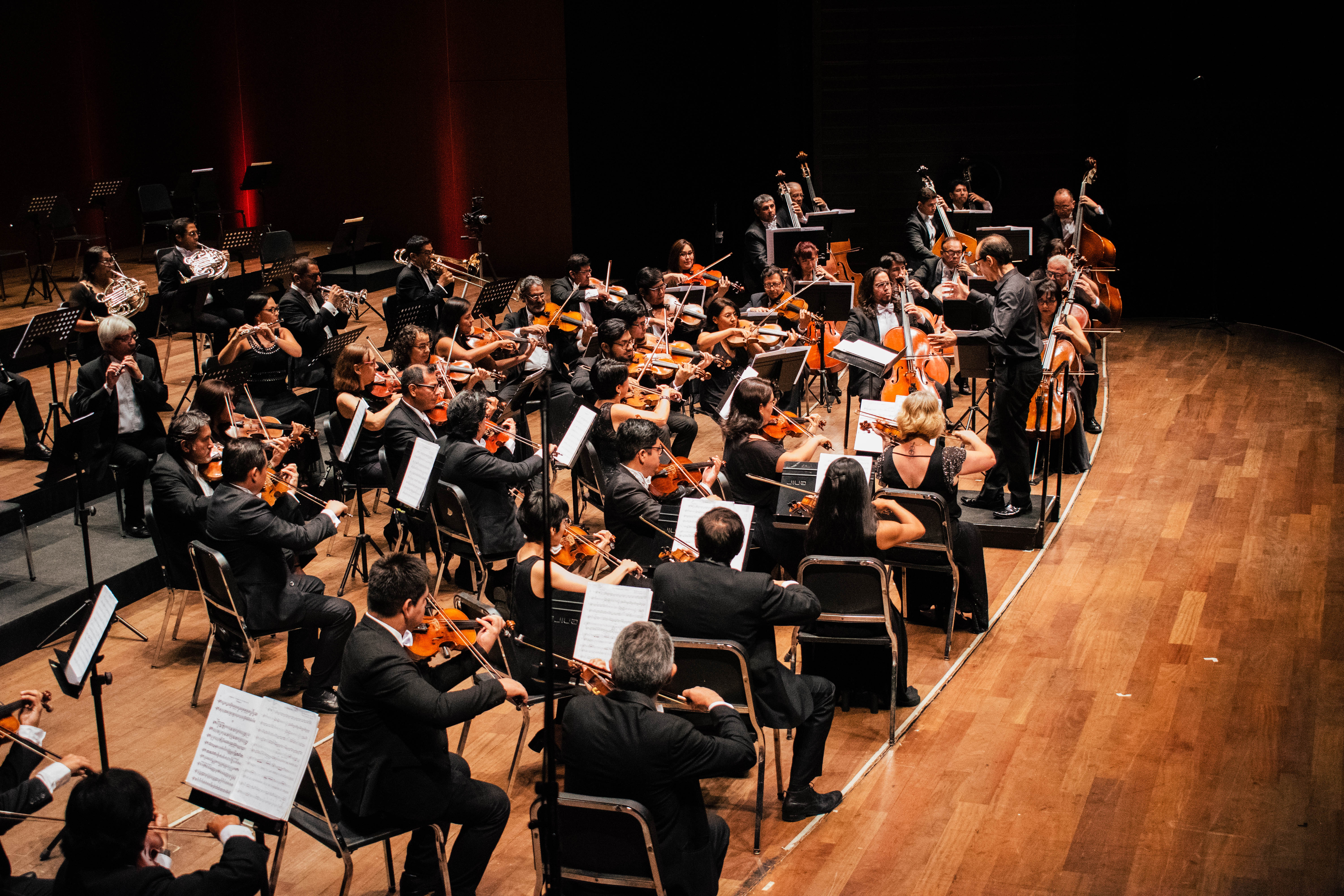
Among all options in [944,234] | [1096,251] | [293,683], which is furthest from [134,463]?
[1096,251]

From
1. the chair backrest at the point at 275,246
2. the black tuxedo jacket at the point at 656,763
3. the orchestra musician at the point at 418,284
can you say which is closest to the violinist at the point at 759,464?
the black tuxedo jacket at the point at 656,763

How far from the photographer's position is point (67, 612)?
576 centimetres

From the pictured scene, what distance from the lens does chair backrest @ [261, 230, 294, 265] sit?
34.6 feet

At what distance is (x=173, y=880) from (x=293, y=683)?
98.1 inches

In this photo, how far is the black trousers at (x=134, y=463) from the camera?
21.1ft

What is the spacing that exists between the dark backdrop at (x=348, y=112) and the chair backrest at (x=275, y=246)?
9.20 feet

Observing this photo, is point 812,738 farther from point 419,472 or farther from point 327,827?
point 419,472

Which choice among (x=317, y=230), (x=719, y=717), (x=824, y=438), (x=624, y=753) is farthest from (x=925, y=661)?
(x=317, y=230)

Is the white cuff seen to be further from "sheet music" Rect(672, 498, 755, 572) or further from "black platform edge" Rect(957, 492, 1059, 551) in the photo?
"black platform edge" Rect(957, 492, 1059, 551)

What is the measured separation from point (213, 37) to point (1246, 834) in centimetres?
1298

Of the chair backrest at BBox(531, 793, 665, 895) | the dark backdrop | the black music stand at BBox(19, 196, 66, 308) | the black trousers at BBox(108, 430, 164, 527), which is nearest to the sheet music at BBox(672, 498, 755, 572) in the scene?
the chair backrest at BBox(531, 793, 665, 895)

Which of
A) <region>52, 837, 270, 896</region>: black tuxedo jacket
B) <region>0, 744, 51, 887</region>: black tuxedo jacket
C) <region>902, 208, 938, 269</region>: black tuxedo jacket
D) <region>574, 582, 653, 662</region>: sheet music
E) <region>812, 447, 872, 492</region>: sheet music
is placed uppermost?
<region>902, 208, 938, 269</region>: black tuxedo jacket

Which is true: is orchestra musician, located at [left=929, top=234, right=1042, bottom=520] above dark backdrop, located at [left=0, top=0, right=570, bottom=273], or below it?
below

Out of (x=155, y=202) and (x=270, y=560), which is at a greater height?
(x=155, y=202)
